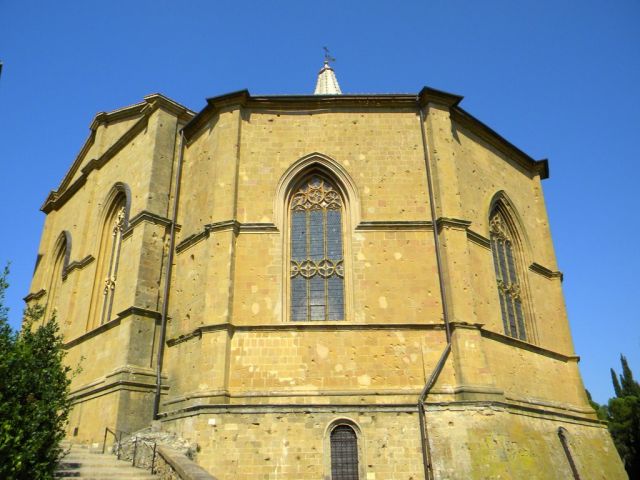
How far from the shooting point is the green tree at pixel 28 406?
7840mm

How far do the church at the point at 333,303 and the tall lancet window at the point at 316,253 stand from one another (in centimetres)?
5

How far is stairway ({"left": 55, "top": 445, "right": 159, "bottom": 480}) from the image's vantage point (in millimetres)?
9938

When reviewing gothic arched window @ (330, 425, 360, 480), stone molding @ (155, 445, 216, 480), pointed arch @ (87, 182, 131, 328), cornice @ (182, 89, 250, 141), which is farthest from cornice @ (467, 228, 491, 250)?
pointed arch @ (87, 182, 131, 328)

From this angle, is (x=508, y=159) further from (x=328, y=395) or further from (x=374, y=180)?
(x=328, y=395)

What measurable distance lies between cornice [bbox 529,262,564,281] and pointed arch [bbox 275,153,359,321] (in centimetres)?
678

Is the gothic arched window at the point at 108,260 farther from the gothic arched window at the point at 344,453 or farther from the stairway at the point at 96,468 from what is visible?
the gothic arched window at the point at 344,453

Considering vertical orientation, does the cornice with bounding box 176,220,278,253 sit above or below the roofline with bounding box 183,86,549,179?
below

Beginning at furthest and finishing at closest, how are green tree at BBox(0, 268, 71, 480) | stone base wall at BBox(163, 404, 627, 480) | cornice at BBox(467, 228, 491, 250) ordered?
1. cornice at BBox(467, 228, 491, 250)
2. stone base wall at BBox(163, 404, 627, 480)
3. green tree at BBox(0, 268, 71, 480)

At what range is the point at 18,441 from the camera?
25.8 feet

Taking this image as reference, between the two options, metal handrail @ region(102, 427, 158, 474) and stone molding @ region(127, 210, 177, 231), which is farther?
stone molding @ region(127, 210, 177, 231)

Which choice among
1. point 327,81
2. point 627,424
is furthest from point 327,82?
point 627,424

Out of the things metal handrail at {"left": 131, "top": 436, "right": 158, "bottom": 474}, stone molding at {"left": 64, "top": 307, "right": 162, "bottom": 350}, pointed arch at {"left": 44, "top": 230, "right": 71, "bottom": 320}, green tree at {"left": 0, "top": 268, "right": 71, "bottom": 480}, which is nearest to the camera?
green tree at {"left": 0, "top": 268, "right": 71, "bottom": 480}

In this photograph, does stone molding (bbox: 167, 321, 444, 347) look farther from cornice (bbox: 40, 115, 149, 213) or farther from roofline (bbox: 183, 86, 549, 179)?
cornice (bbox: 40, 115, 149, 213)

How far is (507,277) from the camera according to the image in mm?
16156
